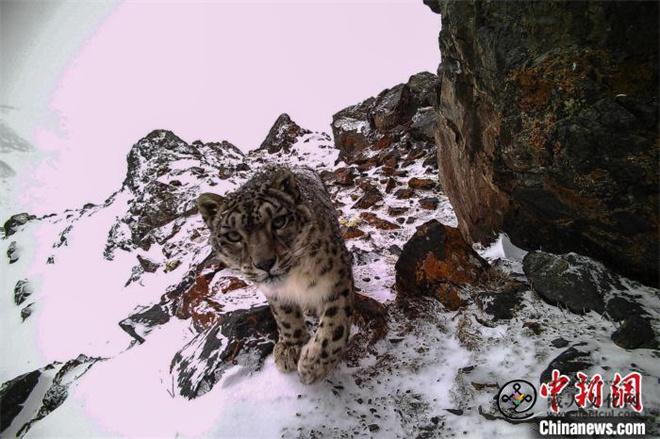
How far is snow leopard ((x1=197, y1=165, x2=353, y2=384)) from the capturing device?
422cm

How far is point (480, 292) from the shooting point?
17.6 feet

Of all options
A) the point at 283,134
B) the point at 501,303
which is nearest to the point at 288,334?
the point at 501,303

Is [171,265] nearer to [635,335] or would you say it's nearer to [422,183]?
[422,183]

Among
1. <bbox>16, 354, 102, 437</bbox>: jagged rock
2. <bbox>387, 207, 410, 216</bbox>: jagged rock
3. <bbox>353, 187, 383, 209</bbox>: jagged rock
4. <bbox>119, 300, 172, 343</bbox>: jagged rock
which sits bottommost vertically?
<bbox>16, 354, 102, 437</bbox>: jagged rock

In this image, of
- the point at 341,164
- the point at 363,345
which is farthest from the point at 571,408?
the point at 341,164

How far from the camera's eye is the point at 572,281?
473cm

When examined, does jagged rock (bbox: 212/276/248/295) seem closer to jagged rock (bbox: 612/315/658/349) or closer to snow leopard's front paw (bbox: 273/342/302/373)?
snow leopard's front paw (bbox: 273/342/302/373)

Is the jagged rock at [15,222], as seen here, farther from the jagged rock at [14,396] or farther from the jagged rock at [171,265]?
the jagged rock at [14,396]

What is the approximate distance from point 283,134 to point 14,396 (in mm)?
20167

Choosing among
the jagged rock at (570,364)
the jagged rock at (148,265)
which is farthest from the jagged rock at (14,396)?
the jagged rock at (570,364)

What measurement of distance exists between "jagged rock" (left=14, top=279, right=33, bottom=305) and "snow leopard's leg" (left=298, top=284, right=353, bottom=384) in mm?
20490

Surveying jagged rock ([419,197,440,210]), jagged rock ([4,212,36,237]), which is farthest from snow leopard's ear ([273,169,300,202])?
jagged rock ([4,212,36,237])

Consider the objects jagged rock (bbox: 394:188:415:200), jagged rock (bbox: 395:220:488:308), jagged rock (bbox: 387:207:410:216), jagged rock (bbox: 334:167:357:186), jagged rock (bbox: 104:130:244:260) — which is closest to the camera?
jagged rock (bbox: 395:220:488:308)

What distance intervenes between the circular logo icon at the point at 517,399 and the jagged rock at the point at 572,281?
143cm
